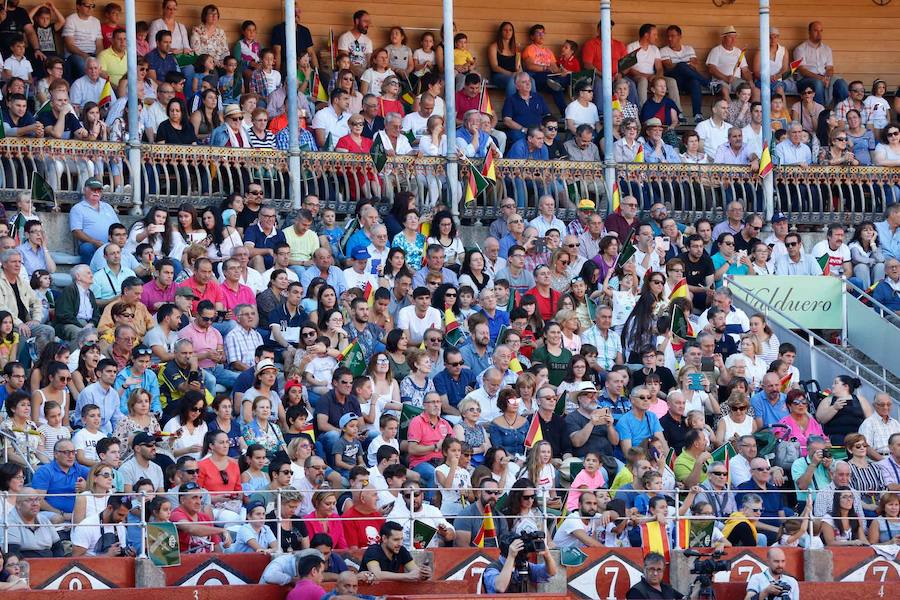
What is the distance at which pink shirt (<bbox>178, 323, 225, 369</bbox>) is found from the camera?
20219mm

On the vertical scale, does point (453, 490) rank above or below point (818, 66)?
below

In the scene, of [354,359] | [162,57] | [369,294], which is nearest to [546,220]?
[369,294]

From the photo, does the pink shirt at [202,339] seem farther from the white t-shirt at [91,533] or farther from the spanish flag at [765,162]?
the spanish flag at [765,162]

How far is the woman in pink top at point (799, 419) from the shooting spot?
21.3m

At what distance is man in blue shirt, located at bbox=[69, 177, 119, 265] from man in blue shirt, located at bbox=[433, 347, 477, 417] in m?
3.90

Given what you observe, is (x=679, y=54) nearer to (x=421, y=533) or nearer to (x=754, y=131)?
(x=754, y=131)

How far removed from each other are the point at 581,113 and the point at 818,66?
4405 mm

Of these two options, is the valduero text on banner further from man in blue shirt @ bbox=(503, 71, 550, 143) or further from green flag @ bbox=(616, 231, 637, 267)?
man in blue shirt @ bbox=(503, 71, 550, 143)

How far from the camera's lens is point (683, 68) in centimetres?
2867

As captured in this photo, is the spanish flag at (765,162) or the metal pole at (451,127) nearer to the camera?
the metal pole at (451,127)

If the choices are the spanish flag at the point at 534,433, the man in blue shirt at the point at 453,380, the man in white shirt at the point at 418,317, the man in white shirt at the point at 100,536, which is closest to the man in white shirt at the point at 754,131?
the man in white shirt at the point at 418,317

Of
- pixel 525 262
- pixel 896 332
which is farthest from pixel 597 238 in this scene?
pixel 896 332

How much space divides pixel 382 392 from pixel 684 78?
10.0 m

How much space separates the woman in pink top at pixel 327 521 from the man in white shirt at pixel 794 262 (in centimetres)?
887
